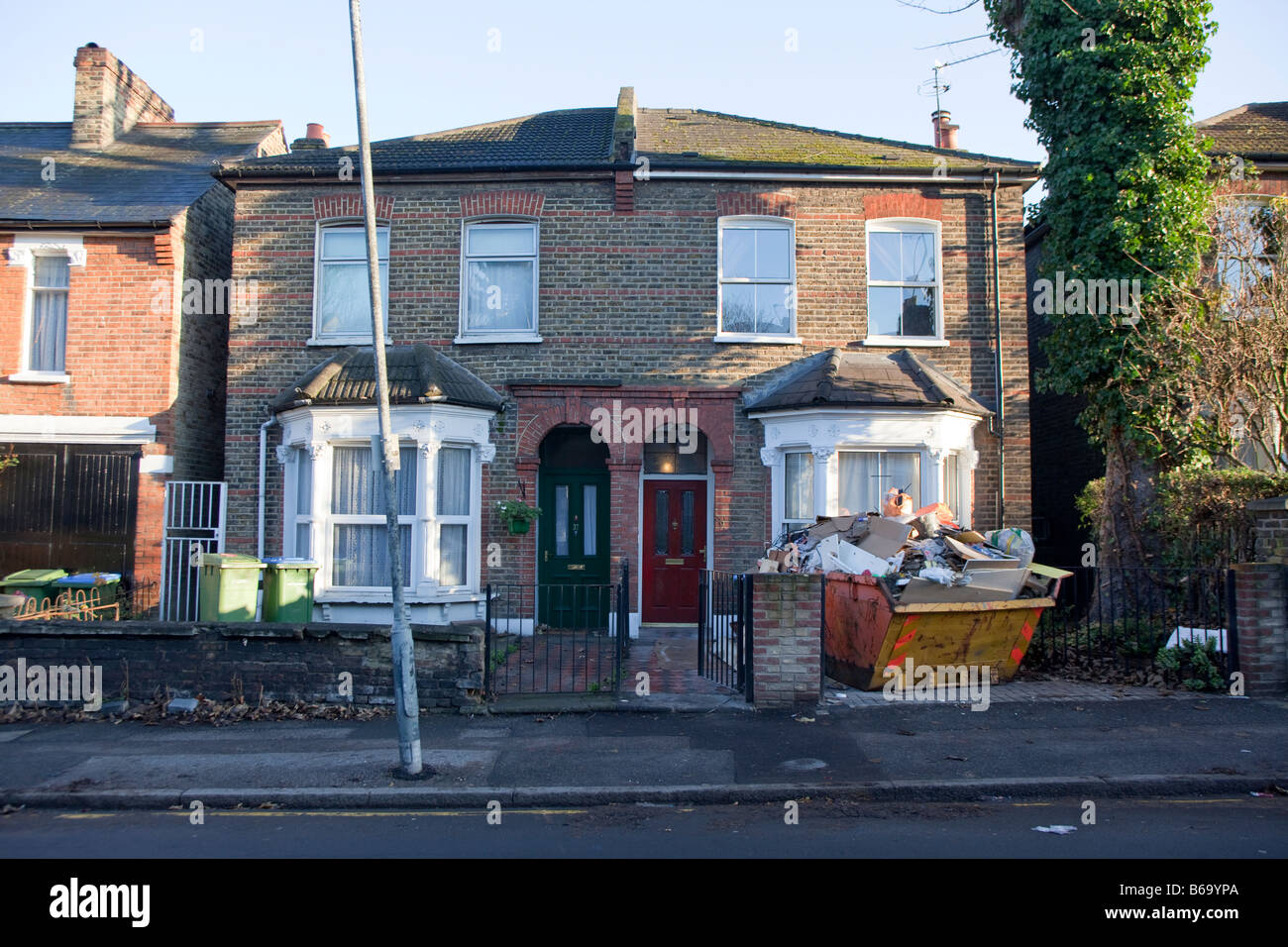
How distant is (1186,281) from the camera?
1138 cm

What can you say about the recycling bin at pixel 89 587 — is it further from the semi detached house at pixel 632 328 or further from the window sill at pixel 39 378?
the window sill at pixel 39 378

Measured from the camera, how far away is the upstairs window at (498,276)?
1319cm

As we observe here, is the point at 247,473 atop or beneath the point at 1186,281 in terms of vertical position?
beneath

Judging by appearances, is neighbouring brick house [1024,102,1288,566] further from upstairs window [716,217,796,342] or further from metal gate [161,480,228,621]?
metal gate [161,480,228,621]

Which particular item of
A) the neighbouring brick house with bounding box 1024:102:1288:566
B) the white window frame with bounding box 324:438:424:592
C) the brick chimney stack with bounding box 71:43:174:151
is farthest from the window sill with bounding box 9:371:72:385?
the neighbouring brick house with bounding box 1024:102:1288:566

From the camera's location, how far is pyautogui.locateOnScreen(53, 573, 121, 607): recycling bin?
11.5m

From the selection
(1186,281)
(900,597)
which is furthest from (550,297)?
(1186,281)

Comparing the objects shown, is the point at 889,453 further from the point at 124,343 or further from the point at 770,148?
the point at 124,343

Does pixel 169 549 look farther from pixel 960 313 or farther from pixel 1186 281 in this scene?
pixel 1186 281

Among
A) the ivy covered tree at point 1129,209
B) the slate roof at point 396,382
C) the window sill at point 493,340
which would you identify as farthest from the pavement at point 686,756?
the window sill at point 493,340

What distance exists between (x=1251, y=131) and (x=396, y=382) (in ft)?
49.9

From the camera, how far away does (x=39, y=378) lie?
43.0 ft

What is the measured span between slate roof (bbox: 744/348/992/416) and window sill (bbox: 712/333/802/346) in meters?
0.34
